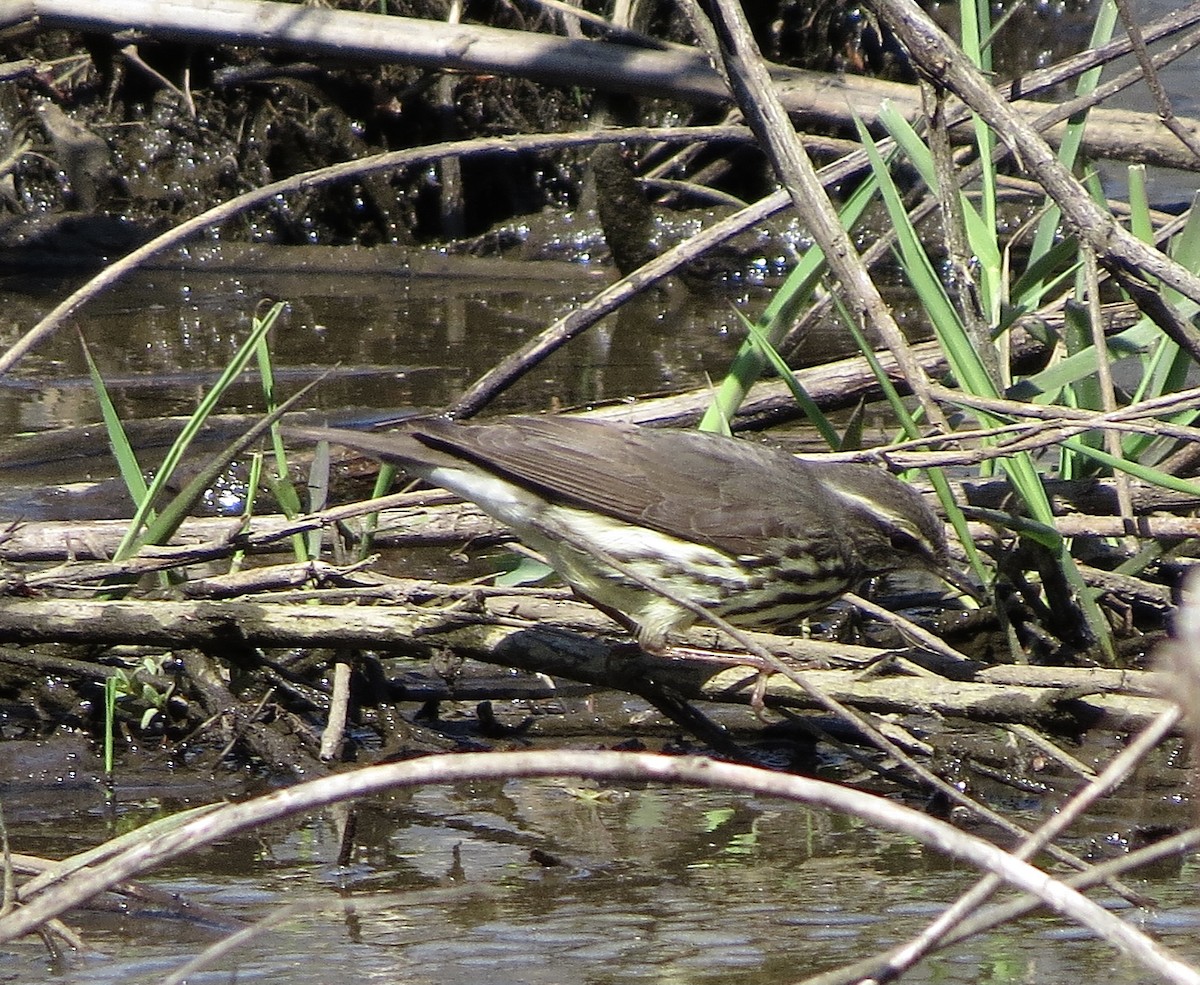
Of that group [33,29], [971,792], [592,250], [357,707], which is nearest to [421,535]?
[357,707]

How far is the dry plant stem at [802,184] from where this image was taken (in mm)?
4953

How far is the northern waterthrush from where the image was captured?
15.8ft

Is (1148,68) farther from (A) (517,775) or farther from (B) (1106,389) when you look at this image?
(A) (517,775)

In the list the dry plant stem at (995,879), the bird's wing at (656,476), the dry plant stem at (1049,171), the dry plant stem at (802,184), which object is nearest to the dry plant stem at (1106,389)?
the dry plant stem at (1049,171)

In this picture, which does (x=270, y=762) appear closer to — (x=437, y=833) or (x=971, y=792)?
(x=437, y=833)

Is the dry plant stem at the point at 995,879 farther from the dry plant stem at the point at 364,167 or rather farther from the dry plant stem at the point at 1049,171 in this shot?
the dry plant stem at the point at 364,167

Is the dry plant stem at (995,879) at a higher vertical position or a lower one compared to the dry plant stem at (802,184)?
lower

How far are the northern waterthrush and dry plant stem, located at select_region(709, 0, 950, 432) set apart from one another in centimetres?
38

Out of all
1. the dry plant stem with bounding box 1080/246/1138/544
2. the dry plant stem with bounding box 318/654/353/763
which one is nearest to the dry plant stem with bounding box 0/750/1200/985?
the dry plant stem with bounding box 318/654/353/763

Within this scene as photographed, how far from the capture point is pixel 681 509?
5023mm

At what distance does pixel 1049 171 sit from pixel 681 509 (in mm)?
1368

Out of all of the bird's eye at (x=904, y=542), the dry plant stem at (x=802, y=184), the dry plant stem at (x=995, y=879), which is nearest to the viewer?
the dry plant stem at (x=995, y=879)

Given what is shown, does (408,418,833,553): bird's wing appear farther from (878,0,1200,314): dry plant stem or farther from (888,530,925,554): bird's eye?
(878,0,1200,314): dry plant stem

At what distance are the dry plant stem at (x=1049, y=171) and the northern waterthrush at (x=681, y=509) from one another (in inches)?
35.6
